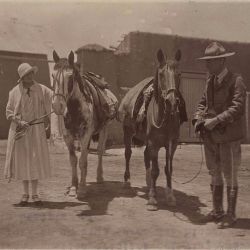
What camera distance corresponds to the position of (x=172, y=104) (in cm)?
631

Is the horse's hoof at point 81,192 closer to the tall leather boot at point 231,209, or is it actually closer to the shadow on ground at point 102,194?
the shadow on ground at point 102,194

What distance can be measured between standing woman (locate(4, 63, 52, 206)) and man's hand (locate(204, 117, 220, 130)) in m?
2.65

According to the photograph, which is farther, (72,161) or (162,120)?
(72,161)

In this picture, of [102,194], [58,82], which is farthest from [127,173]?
[58,82]

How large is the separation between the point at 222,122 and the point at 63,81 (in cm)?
262

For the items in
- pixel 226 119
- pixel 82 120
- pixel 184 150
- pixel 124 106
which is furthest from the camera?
pixel 184 150

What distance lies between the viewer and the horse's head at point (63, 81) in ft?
22.6

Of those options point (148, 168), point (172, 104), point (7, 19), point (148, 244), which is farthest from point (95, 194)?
point (7, 19)

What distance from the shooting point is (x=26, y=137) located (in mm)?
7059

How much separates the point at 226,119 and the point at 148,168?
3026 millimetres

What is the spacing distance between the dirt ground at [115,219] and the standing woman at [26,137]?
523mm

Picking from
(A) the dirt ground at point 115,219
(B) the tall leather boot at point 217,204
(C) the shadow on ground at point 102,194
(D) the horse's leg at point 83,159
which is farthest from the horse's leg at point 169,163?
(D) the horse's leg at point 83,159

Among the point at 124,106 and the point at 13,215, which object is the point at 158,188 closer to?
the point at 124,106

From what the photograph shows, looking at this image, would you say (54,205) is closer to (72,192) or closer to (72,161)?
(72,192)
